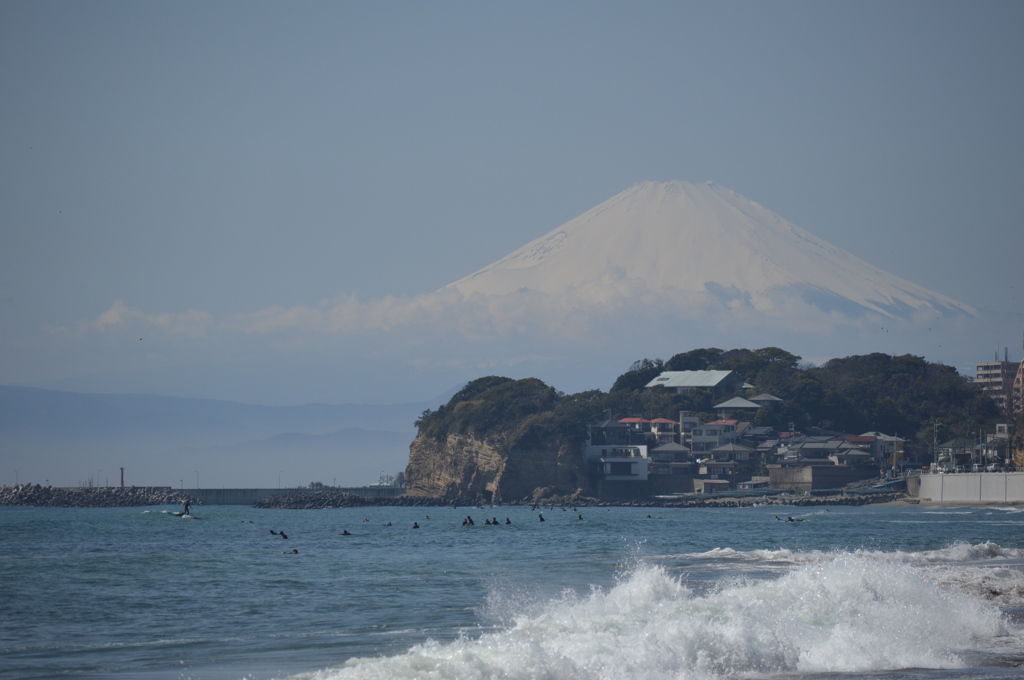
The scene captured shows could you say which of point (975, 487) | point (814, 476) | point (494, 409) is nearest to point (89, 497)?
point (494, 409)

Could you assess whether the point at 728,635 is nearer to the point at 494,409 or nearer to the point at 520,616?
the point at 520,616

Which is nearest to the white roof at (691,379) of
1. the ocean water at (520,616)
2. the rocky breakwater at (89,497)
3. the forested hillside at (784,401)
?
the forested hillside at (784,401)

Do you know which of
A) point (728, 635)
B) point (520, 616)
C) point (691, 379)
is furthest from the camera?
point (691, 379)

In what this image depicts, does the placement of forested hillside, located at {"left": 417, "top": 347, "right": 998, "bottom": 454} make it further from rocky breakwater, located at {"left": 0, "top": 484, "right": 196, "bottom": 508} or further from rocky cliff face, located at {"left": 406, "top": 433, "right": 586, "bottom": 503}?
rocky breakwater, located at {"left": 0, "top": 484, "right": 196, "bottom": 508}

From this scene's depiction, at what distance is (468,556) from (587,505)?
6974cm

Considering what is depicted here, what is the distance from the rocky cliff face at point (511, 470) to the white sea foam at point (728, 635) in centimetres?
8801

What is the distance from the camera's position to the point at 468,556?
35750 mm

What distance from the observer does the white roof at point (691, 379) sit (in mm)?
135125

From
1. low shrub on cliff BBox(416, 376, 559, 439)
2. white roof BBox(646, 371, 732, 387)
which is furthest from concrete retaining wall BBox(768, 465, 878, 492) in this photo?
white roof BBox(646, 371, 732, 387)

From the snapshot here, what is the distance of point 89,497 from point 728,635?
121116mm

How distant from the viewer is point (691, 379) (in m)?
137

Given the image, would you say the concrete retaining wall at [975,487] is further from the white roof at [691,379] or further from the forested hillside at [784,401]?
the white roof at [691,379]

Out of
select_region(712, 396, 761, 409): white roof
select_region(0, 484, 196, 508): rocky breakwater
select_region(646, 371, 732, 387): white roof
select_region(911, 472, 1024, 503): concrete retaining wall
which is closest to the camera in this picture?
select_region(911, 472, 1024, 503): concrete retaining wall

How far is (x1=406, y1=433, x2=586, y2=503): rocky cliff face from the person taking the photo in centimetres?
10838
